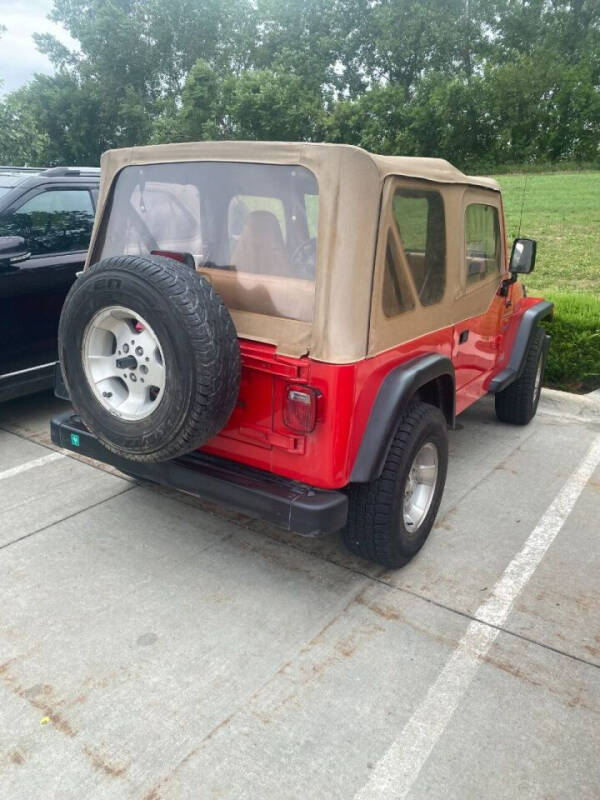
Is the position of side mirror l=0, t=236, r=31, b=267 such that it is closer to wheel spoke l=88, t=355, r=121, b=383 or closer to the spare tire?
the spare tire

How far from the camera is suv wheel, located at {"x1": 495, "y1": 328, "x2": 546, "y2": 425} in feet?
16.5

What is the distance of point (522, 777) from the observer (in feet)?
7.14

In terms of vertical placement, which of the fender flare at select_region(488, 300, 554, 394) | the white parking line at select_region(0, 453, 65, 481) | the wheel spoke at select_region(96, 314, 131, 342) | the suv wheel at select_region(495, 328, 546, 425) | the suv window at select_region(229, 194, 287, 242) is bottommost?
the white parking line at select_region(0, 453, 65, 481)

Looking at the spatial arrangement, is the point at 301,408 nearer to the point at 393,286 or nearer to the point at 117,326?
the point at 393,286

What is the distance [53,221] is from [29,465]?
2030 millimetres

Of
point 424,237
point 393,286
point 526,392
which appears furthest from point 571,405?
point 393,286

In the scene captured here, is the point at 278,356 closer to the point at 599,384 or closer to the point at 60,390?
the point at 60,390

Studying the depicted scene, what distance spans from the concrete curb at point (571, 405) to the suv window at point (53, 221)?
418 cm

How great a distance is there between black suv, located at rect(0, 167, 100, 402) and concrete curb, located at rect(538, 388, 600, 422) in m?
4.11

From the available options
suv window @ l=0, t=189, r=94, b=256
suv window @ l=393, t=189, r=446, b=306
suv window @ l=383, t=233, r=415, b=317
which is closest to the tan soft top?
suv window @ l=383, t=233, r=415, b=317

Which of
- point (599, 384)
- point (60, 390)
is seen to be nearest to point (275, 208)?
point (60, 390)

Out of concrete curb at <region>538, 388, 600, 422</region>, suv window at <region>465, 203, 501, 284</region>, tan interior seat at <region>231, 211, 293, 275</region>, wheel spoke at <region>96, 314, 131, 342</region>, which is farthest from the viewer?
concrete curb at <region>538, 388, 600, 422</region>

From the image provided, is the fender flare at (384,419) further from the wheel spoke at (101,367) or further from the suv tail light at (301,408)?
the wheel spoke at (101,367)

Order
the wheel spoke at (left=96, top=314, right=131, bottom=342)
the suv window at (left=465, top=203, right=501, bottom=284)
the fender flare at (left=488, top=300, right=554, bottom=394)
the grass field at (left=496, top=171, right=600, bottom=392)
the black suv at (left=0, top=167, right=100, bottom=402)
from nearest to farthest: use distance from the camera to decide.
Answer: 1. the wheel spoke at (left=96, top=314, right=131, bottom=342)
2. the suv window at (left=465, top=203, right=501, bottom=284)
3. the fender flare at (left=488, top=300, right=554, bottom=394)
4. the black suv at (left=0, top=167, right=100, bottom=402)
5. the grass field at (left=496, top=171, right=600, bottom=392)
